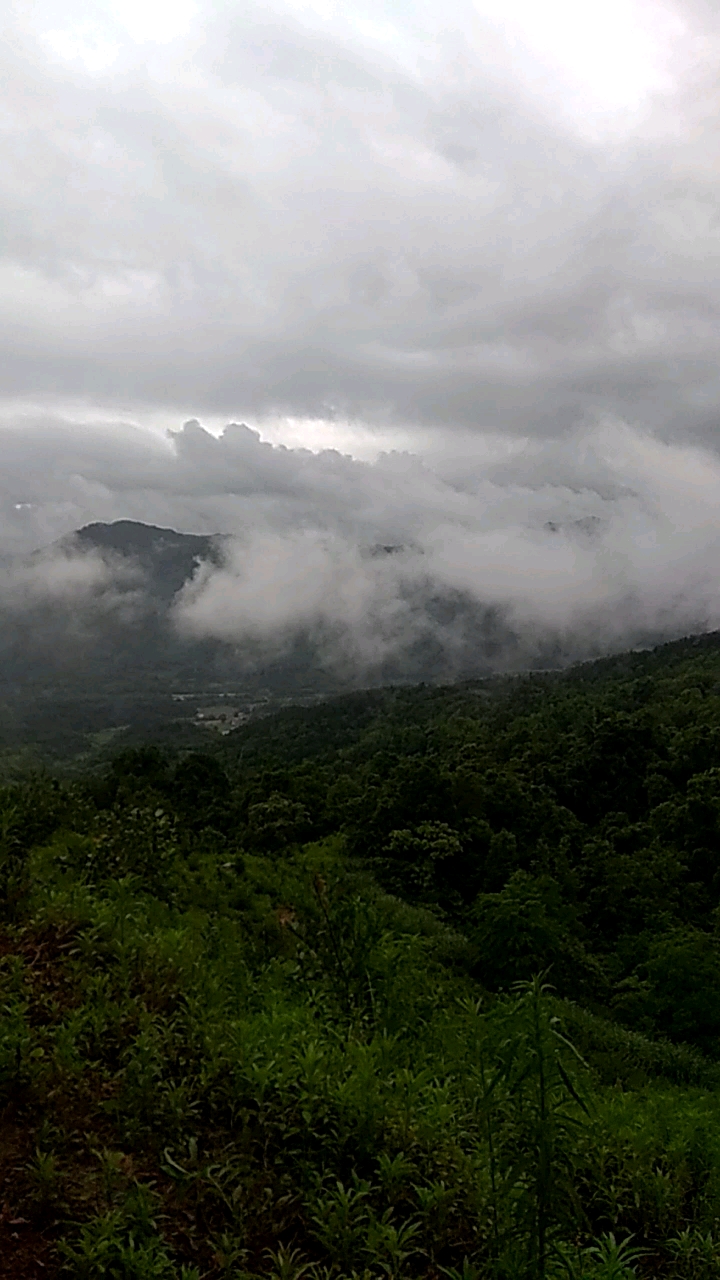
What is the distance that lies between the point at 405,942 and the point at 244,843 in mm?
11259

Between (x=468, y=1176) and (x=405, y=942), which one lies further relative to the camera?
(x=405, y=942)

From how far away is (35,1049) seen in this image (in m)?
4.50

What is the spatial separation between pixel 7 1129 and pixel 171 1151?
0.70 m

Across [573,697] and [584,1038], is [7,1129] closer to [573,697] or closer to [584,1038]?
[584,1038]

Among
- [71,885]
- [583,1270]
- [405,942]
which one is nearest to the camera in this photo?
Result: [583,1270]

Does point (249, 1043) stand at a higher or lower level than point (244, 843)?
higher

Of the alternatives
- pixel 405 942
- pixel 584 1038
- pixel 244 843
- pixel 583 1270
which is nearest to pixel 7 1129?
pixel 583 1270

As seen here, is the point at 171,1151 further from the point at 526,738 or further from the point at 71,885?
the point at 526,738

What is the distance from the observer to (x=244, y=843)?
814 inches

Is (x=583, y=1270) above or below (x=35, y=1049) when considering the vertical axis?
below

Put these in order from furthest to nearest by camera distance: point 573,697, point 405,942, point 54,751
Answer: point 54,751
point 573,697
point 405,942

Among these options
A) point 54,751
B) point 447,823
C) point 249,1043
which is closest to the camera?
point 249,1043

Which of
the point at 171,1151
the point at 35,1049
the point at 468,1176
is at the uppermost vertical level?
the point at 35,1049

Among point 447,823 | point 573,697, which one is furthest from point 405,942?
point 573,697
